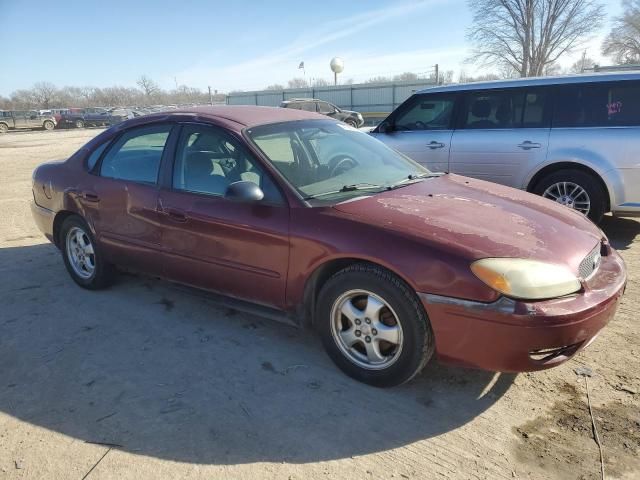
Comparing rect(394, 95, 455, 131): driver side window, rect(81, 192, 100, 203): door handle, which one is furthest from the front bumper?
rect(394, 95, 455, 131): driver side window

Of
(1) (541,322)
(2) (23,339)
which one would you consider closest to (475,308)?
(1) (541,322)

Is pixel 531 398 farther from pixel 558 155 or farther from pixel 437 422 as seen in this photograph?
pixel 558 155

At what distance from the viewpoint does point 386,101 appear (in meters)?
36.8

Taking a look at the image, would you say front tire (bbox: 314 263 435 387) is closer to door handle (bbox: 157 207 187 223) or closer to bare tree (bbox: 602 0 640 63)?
door handle (bbox: 157 207 187 223)

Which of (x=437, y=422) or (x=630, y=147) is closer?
(x=437, y=422)

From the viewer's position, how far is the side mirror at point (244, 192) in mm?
3039

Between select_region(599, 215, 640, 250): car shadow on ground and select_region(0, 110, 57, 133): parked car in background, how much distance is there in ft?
139

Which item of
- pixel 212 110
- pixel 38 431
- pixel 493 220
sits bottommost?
pixel 38 431

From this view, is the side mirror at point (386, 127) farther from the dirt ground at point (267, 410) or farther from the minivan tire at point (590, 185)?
the dirt ground at point (267, 410)

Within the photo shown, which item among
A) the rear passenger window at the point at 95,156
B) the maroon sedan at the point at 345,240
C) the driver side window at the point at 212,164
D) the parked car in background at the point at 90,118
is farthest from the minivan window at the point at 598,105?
the parked car in background at the point at 90,118

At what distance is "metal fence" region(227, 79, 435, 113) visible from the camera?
36.2 m

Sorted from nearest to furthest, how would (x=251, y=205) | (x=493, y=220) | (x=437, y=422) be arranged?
1. (x=437, y=422)
2. (x=493, y=220)
3. (x=251, y=205)

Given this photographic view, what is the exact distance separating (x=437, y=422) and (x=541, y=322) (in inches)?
29.9

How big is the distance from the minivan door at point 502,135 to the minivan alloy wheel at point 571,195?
0.34 metres
